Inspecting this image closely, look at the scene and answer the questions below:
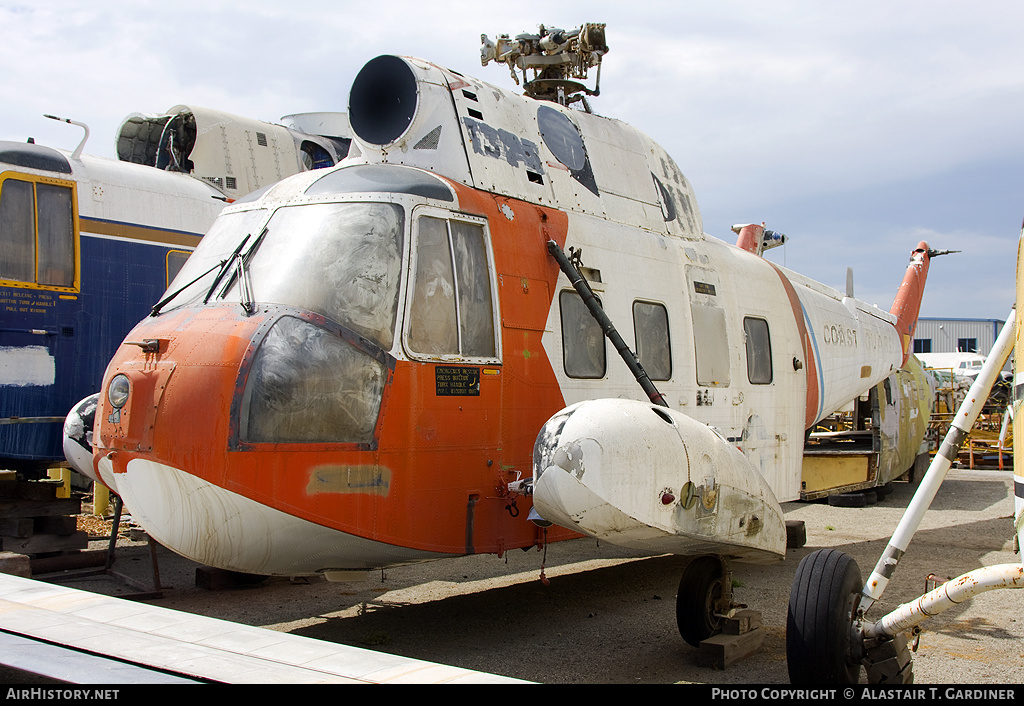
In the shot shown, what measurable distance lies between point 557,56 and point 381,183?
3.52 metres

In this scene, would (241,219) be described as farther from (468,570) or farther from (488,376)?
(468,570)

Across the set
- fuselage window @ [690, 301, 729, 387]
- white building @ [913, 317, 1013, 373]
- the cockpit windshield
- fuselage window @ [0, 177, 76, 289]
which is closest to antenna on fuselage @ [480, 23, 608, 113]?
fuselage window @ [690, 301, 729, 387]

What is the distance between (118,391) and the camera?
4.79m

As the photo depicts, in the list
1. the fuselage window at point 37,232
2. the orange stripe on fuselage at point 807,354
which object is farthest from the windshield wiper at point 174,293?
the orange stripe on fuselage at point 807,354

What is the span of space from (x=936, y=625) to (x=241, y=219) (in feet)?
18.9

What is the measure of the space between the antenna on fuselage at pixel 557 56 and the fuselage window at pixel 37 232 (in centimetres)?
446

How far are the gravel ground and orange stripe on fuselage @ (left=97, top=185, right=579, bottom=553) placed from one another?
35.2 inches

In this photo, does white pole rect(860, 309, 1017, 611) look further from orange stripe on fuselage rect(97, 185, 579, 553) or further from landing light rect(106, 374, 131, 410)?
landing light rect(106, 374, 131, 410)

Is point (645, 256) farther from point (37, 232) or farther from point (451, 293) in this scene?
point (37, 232)

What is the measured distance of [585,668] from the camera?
217 inches

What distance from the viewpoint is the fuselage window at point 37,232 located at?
823cm
